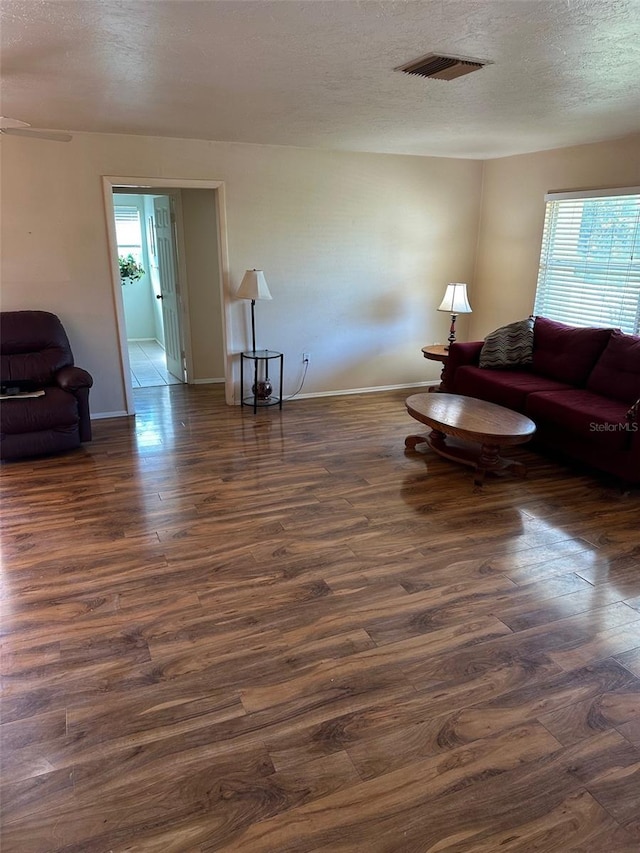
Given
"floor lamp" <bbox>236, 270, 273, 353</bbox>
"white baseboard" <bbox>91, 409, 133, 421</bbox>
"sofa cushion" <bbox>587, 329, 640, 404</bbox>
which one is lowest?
"white baseboard" <bbox>91, 409, 133, 421</bbox>

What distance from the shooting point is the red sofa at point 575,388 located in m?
3.81

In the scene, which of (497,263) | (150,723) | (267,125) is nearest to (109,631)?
(150,723)

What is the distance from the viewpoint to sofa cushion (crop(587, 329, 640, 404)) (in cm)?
417

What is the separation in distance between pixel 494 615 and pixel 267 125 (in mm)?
3690

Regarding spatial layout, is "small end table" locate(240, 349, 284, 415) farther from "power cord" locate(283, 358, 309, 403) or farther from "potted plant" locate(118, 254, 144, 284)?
"potted plant" locate(118, 254, 144, 284)

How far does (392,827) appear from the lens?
65.9 inches

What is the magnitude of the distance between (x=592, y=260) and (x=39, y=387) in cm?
479

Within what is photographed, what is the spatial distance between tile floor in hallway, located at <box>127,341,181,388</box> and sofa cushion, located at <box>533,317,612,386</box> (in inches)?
156

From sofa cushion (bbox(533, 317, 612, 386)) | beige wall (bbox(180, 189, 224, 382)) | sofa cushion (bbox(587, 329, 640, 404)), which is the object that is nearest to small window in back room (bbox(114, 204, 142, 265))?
beige wall (bbox(180, 189, 224, 382))

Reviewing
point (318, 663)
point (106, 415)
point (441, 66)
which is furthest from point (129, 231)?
point (318, 663)

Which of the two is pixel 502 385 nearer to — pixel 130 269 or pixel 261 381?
pixel 261 381

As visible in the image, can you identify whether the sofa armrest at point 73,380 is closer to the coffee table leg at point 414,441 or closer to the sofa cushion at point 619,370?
the coffee table leg at point 414,441

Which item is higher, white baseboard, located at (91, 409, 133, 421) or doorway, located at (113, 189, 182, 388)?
doorway, located at (113, 189, 182, 388)

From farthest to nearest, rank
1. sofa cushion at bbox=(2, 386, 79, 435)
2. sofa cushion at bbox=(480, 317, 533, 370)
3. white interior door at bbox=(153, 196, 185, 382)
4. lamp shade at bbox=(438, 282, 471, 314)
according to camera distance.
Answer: white interior door at bbox=(153, 196, 185, 382)
lamp shade at bbox=(438, 282, 471, 314)
sofa cushion at bbox=(480, 317, 533, 370)
sofa cushion at bbox=(2, 386, 79, 435)
